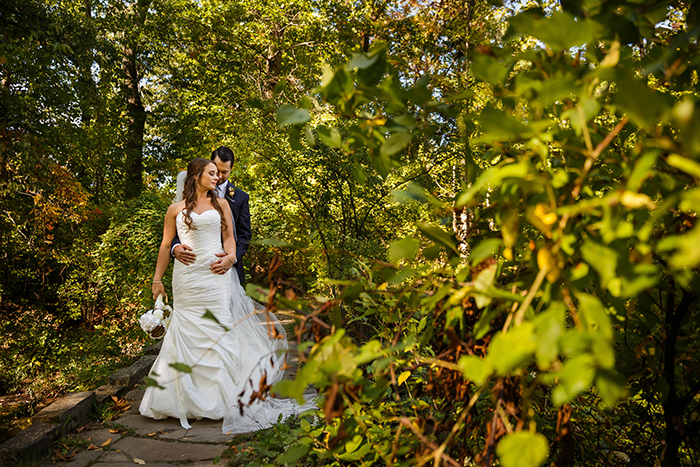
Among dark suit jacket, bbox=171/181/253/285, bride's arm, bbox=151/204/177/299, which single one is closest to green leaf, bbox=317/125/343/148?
bride's arm, bbox=151/204/177/299

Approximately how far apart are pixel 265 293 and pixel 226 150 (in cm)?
424

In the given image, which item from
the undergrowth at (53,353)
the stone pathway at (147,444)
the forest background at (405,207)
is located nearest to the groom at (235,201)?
the forest background at (405,207)

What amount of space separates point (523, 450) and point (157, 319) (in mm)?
4113

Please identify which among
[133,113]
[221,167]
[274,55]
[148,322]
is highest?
[274,55]

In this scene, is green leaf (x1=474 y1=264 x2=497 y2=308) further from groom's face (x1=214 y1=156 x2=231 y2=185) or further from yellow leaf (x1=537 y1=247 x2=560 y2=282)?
groom's face (x1=214 y1=156 x2=231 y2=185)

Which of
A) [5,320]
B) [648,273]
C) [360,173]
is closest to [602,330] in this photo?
[648,273]

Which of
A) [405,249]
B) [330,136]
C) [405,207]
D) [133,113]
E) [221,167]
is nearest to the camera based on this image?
[405,249]

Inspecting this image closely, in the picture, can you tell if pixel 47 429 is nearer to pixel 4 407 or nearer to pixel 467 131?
pixel 4 407

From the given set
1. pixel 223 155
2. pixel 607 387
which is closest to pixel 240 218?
pixel 223 155

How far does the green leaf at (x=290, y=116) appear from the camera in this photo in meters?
0.79

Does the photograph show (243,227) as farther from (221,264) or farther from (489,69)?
(489,69)

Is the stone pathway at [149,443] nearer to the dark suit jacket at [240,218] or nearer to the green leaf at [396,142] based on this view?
the dark suit jacket at [240,218]

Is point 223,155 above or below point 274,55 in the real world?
below

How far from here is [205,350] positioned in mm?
3975
